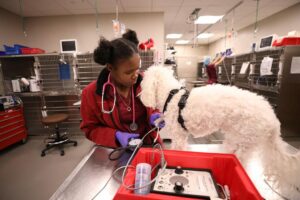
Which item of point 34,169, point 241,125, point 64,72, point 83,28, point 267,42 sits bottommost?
point 34,169

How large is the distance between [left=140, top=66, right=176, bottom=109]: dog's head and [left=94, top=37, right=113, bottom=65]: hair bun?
0.83 ft

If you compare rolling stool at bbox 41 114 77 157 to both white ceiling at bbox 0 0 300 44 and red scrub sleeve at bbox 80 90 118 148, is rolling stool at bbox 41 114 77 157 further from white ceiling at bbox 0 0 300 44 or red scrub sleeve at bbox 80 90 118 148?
white ceiling at bbox 0 0 300 44

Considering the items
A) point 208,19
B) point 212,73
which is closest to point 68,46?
point 212,73

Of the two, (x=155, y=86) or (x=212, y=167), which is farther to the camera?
(x=155, y=86)

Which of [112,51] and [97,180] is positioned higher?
[112,51]

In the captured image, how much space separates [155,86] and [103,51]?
345 mm

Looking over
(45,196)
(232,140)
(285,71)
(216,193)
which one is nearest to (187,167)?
(216,193)

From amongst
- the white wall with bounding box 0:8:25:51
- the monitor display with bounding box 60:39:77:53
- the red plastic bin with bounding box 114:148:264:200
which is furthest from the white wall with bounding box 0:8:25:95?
the red plastic bin with bounding box 114:148:264:200

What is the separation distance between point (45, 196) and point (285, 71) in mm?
3461

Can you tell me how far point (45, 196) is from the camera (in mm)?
1656

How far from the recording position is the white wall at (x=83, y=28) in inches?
147

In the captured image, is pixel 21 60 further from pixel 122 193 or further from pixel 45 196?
pixel 122 193

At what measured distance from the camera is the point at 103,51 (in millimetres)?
838

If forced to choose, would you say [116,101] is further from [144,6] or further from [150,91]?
[144,6]
